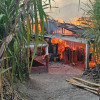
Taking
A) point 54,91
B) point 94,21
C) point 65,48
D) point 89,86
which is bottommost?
point 54,91

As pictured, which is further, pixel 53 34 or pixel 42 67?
pixel 53 34

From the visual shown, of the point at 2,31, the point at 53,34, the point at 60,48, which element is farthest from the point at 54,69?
the point at 2,31

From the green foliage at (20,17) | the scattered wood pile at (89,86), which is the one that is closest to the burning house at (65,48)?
the scattered wood pile at (89,86)

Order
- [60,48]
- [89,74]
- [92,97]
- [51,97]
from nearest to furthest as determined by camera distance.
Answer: [92,97], [51,97], [89,74], [60,48]

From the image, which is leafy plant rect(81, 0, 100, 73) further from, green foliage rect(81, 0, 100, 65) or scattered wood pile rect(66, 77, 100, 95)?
scattered wood pile rect(66, 77, 100, 95)

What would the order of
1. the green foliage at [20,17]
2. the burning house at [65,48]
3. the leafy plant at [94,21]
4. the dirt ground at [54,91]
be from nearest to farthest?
the green foliage at [20,17], the dirt ground at [54,91], the leafy plant at [94,21], the burning house at [65,48]

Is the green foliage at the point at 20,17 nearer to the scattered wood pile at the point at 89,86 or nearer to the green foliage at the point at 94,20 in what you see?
the green foliage at the point at 94,20

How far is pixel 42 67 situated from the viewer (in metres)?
12.9

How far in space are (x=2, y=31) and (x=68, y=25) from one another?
35.1ft

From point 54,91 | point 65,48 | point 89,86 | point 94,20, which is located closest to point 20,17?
point 94,20

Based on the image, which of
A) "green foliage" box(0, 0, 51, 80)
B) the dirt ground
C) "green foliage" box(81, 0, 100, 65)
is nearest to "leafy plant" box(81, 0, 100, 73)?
"green foliage" box(81, 0, 100, 65)

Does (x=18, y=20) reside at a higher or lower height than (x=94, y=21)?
lower

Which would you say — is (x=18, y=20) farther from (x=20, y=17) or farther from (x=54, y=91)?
(x=54, y=91)

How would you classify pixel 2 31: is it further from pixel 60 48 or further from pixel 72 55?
pixel 60 48
